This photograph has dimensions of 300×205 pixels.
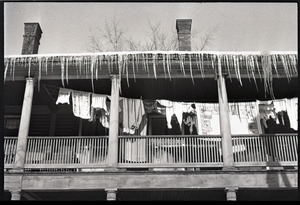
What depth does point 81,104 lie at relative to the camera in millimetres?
13414

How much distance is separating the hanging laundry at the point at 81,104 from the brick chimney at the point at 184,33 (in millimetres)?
4715

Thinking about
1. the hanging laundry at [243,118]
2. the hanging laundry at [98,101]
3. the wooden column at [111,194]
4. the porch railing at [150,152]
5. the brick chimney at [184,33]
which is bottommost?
the wooden column at [111,194]

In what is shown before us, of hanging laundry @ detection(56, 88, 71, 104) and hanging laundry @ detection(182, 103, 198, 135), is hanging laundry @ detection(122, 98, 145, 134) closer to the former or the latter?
hanging laundry @ detection(182, 103, 198, 135)

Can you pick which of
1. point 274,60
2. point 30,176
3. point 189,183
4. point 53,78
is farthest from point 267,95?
point 30,176

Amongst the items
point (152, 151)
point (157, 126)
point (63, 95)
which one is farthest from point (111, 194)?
point (157, 126)

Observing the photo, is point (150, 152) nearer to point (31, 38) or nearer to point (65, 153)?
point (65, 153)

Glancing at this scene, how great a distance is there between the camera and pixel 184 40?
52.4 feet

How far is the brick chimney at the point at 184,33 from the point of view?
15.9 meters

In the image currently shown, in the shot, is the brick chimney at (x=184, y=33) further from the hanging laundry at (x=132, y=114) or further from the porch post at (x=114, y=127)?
the porch post at (x=114, y=127)

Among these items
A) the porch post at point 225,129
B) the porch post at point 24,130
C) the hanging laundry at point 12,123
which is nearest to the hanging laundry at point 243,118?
the porch post at point 225,129

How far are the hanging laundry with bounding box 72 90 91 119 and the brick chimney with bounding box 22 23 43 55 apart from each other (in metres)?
4.65

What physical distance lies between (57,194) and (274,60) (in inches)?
322

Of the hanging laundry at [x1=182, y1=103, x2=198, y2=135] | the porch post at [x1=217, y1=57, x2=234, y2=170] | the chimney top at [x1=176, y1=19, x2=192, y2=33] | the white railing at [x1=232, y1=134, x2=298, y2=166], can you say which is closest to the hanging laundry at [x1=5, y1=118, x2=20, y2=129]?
the hanging laundry at [x1=182, y1=103, x2=198, y2=135]

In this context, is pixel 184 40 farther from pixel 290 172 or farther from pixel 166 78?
pixel 290 172
